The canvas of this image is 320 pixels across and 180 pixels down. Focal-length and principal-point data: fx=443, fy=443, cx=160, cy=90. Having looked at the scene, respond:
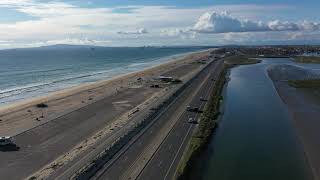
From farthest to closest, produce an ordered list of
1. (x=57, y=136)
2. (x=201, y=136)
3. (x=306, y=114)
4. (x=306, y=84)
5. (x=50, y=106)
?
(x=306, y=84)
(x=50, y=106)
(x=306, y=114)
(x=57, y=136)
(x=201, y=136)

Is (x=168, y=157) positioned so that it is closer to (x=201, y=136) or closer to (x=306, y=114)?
(x=201, y=136)

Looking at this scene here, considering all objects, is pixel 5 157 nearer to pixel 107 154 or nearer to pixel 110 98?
pixel 107 154

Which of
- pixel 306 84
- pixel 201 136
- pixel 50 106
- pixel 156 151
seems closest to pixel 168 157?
pixel 156 151

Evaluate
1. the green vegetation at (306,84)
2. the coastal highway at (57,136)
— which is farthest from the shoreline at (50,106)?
the green vegetation at (306,84)

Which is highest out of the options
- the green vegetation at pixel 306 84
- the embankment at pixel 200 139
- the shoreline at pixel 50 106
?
the embankment at pixel 200 139

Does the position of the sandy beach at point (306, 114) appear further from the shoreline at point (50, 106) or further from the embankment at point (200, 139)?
the shoreline at point (50, 106)

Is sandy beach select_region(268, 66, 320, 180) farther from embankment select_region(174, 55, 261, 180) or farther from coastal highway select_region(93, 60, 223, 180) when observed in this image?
coastal highway select_region(93, 60, 223, 180)

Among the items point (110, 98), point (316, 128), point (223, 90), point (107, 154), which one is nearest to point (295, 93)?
point (223, 90)
